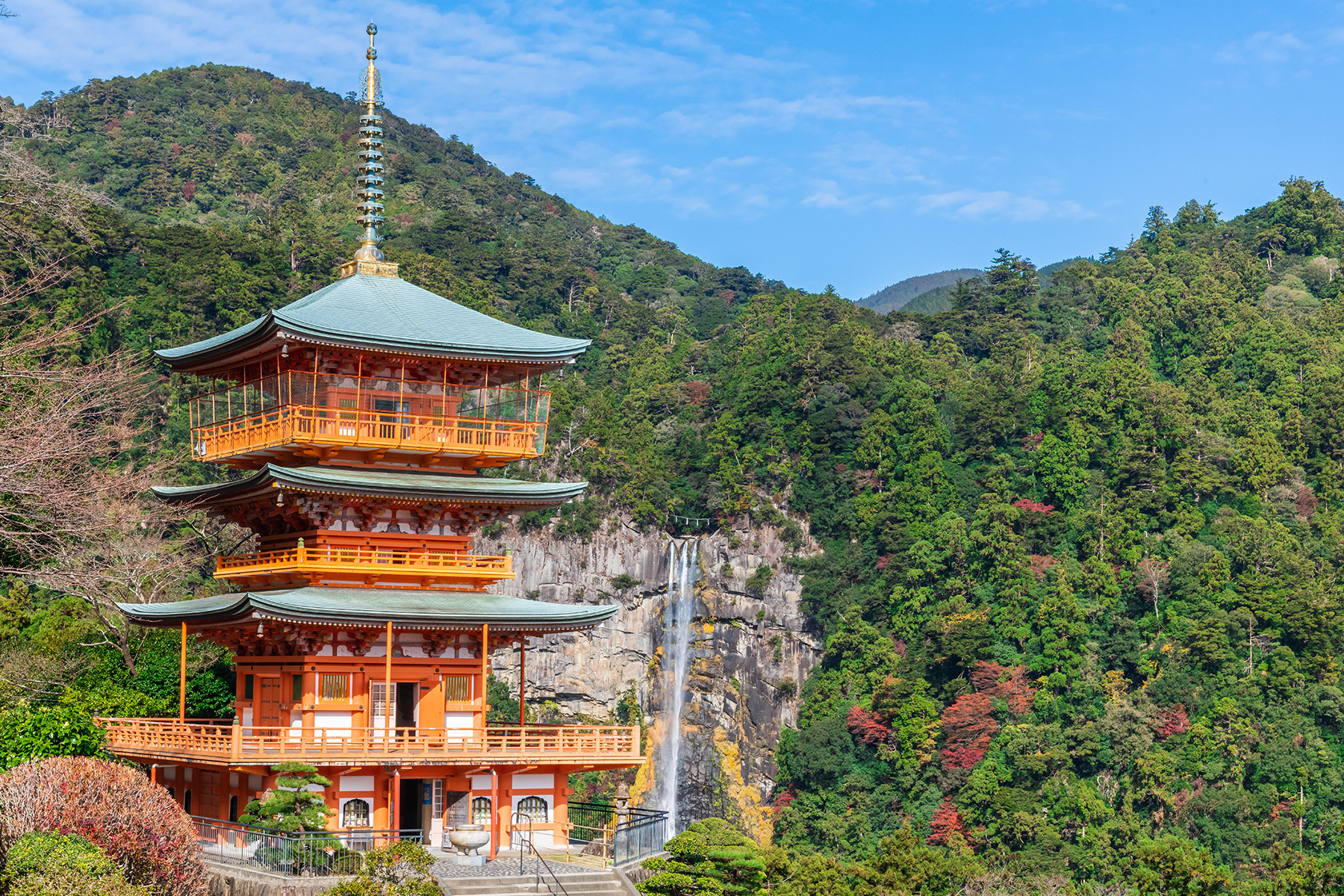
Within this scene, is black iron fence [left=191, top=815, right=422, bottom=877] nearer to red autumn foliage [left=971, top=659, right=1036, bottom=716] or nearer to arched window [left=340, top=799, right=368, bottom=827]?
arched window [left=340, top=799, right=368, bottom=827]

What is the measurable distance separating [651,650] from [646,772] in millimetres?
5657

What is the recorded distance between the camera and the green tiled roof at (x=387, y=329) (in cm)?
2697

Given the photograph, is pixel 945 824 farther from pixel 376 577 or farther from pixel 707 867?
pixel 376 577

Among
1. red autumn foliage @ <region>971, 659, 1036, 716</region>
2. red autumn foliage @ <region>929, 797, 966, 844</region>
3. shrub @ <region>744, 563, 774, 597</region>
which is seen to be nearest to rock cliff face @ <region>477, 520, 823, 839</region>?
shrub @ <region>744, 563, 774, 597</region>

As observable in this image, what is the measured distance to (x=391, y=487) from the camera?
2677 cm

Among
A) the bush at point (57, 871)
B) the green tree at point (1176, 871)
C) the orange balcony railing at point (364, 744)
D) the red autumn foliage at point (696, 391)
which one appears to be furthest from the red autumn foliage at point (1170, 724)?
the bush at point (57, 871)

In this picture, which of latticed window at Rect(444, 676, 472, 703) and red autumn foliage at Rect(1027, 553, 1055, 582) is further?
red autumn foliage at Rect(1027, 553, 1055, 582)

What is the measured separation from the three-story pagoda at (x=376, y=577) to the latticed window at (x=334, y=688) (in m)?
0.03

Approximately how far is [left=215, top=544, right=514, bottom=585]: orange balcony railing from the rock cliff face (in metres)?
34.3

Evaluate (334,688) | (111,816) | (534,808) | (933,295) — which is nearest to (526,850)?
(534,808)

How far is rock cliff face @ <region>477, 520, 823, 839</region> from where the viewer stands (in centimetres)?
6328

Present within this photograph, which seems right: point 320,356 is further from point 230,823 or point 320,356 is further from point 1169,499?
point 1169,499

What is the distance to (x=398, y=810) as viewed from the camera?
2709 cm

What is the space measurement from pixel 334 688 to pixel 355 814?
7.73ft
